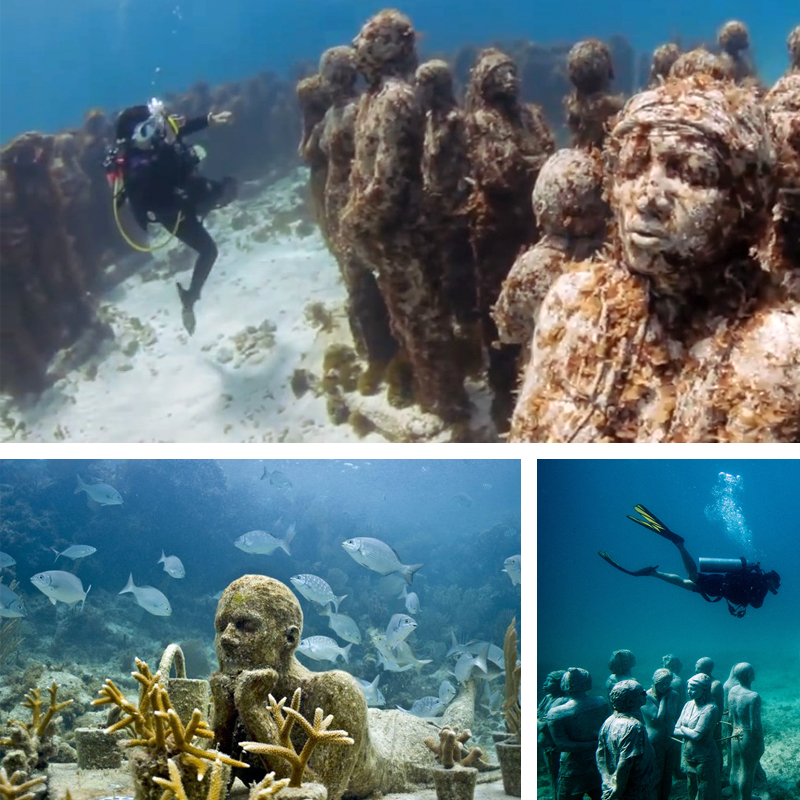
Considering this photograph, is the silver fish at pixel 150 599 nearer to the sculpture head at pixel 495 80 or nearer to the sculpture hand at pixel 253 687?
the sculpture hand at pixel 253 687

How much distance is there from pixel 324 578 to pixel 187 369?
1.84 meters

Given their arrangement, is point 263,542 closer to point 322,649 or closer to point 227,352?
point 322,649

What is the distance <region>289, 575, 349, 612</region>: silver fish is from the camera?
2.50m

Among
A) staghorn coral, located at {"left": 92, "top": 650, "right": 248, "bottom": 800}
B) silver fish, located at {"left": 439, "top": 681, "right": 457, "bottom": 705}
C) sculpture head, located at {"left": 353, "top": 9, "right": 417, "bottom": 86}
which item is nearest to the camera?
staghorn coral, located at {"left": 92, "top": 650, "right": 248, "bottom": 800}

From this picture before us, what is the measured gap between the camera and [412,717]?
8.10ft

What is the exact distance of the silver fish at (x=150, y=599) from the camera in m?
2.63

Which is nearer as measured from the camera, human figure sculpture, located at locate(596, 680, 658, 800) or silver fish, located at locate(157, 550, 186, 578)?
human figure sculpture, located at locate(596, 680, 658, 800)

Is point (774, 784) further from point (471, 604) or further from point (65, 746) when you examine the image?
point (65, 746)

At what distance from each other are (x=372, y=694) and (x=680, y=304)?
159 cm

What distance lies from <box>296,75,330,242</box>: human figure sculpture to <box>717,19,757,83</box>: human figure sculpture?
6.01 ft

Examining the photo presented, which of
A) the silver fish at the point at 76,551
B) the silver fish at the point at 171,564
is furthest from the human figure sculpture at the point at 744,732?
the silver fish at the point at 76,551

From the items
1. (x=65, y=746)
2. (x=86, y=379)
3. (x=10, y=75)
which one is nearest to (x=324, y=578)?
(x=65, y=746)

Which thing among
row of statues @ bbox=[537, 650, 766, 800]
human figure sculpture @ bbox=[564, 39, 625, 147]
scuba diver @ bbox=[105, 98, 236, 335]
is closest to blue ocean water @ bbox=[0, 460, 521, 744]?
row of statues @ bbox=[537, 650, 766, 800]

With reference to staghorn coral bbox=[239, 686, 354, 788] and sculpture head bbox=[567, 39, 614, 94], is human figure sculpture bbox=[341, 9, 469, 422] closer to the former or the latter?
sculpture head bbox=[567, 39, 614, 94]
